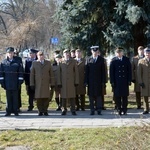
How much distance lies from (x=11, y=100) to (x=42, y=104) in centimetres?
89

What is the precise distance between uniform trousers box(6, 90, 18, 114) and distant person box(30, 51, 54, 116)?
0.57 meters

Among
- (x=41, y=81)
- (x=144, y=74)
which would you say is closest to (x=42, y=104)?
(x=41, y=81)

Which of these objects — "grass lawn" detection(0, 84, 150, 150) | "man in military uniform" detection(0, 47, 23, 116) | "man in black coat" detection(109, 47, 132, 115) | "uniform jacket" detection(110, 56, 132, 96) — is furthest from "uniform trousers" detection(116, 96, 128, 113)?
"man in military uniform" detection(0, 47, 23, 116)

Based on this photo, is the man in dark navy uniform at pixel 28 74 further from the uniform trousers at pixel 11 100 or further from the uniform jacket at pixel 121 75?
the uniform jacket at pixel 121 75

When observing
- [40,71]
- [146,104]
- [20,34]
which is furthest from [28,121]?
[20,34]

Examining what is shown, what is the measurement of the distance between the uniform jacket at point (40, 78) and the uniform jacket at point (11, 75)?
0.39m

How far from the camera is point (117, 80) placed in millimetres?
10992

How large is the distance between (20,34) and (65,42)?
19020mm

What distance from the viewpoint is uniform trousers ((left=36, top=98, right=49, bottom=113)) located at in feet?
37.1

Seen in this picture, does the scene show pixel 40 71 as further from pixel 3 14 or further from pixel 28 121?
pixel 3 14

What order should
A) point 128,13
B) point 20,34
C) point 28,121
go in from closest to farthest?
point 28,121 < point 128,13 < point 20,34

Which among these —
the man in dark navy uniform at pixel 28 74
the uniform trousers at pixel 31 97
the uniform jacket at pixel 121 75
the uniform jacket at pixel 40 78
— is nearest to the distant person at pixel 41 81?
the uniform jacket at pixel 40 78

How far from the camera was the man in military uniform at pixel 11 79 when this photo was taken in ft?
36.4

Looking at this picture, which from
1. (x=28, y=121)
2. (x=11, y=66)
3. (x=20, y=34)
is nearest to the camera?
(x=28, y=121)
